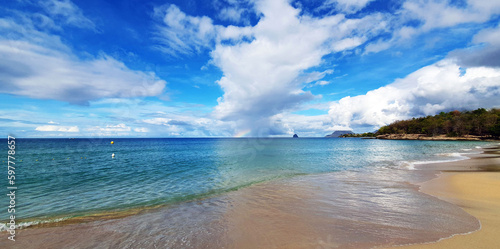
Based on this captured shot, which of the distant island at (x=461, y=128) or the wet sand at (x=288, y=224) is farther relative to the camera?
the distant island at (x=461, y=128)

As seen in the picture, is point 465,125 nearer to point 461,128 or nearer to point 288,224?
point 461,128

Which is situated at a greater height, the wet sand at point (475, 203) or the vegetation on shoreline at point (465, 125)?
the vegetation on shoreline at point (465, 125)

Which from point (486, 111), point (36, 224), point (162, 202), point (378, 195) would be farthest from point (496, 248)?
point (486, 111)

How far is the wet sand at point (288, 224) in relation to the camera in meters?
6.63

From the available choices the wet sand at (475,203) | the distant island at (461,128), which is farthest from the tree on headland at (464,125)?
the wet sand at (475,203)

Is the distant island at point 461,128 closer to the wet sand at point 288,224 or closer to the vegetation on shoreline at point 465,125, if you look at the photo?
the vegetation on shoreline at point 465,125

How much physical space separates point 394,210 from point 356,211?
5.38 ft

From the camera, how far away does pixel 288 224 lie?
7918 mm

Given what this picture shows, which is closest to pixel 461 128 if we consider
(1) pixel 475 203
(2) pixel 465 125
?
(2) pixel 465 125

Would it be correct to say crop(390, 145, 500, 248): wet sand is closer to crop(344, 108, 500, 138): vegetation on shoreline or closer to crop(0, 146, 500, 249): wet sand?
crop(0, 146, 500, 249): wet sand

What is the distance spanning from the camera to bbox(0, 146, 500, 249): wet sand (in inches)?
261

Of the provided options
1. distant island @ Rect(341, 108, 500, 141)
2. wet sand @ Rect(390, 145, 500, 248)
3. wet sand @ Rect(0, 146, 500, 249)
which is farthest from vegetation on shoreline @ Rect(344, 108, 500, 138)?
wet sand @ Rect(0, 146, 500, 249)

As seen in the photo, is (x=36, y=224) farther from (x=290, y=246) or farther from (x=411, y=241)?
(x=411, y=241)

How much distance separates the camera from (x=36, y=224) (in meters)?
8.83
